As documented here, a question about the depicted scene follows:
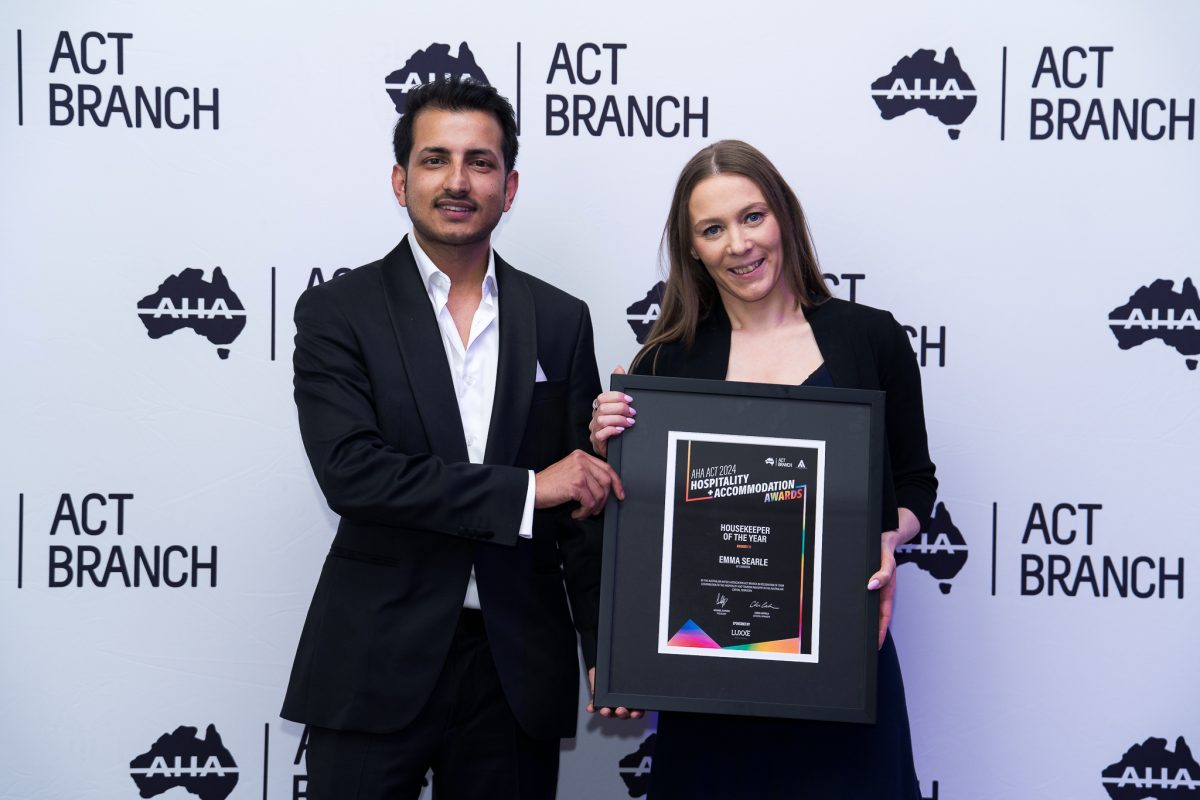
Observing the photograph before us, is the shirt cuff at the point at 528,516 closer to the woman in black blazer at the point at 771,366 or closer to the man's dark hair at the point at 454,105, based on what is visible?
the woman in black blazer at the point at 771,366

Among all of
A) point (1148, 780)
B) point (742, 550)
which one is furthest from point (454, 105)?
point (1148, 780)

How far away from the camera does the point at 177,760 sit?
274 centimetres

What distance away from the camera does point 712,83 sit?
2.71m

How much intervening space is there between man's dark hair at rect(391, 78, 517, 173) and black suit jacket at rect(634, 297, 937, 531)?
0.54m

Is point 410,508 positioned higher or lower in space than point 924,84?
lower

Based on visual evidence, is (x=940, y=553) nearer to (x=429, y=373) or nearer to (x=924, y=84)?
(x=924, y=84)

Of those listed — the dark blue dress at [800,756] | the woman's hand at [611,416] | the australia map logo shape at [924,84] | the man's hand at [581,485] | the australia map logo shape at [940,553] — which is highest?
→ the australia map logo shape at [924,84]

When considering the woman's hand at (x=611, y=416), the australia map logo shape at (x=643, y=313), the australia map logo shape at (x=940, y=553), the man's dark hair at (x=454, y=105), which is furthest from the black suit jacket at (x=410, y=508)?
the australia map logo shape at (x=940, y=553)

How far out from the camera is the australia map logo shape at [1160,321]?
273 cm

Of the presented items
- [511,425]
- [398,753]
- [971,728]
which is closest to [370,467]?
[511,425]

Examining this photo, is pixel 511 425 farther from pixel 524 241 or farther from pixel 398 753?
pixel 524 241

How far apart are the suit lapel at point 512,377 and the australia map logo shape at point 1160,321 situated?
1660 millimetres

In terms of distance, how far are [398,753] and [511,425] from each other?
65 centimetres

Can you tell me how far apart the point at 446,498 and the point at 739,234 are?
79 cm
